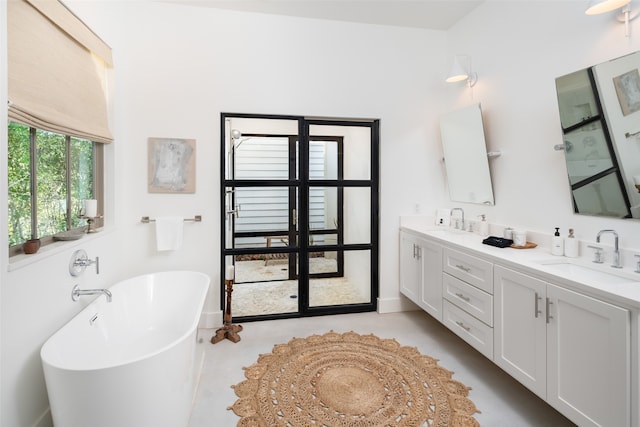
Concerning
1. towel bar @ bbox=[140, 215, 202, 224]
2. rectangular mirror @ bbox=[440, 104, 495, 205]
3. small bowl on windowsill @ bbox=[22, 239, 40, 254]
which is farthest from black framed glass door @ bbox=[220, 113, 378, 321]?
small bowl on windowsill @ bbox=[22, 239, 40, 254]

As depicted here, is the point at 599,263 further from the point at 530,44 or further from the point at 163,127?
the point at 163,127

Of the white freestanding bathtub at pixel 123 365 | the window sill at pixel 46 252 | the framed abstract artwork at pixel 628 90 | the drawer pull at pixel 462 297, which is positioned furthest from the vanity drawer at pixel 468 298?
the window sill at pixel 46 252

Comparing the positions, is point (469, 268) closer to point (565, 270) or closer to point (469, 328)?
point (469, 328)

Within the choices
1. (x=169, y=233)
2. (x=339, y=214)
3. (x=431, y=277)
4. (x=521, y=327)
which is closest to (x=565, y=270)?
(x=521, y=327)

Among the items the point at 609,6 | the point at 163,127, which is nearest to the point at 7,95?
the point at 163,127

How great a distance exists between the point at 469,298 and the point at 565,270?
67 centimetres

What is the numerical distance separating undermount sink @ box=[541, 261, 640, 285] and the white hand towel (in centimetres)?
280

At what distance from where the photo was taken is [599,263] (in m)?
2.02

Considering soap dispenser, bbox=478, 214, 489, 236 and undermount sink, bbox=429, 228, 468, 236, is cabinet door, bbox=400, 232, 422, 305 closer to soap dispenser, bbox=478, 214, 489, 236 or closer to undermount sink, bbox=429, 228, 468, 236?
undermount sink, bbox=429, 228, 468, 236

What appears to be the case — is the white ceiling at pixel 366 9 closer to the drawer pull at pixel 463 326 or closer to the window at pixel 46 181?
the window at pixel 46 181

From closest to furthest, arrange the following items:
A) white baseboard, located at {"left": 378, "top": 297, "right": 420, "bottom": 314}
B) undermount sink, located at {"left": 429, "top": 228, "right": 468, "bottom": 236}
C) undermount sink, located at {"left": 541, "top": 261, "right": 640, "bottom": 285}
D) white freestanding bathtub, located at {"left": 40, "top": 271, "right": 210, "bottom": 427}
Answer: white freestanding bathtub, located at {"left": 40, "top": 271, "right": 210, "bottom": 427}
undermount sink, located at {"left": 541, "top": 261, "right": 640, "bottom": 285}
undermount sink, located at {"left": 429, "top": 228, "right": 468, "bottom": 236}
white baseboard, located at {"left": 378, "top": 297, "right": 420, "bottom": 314}

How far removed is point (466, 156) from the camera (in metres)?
3.11

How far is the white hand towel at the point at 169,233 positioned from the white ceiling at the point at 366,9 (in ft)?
6.37

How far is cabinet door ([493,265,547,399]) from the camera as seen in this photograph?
181 cm
